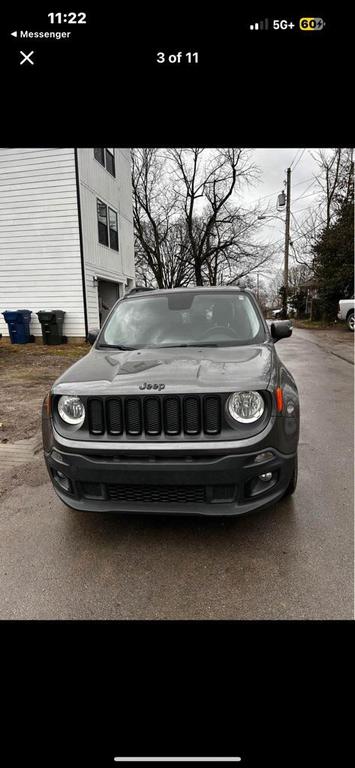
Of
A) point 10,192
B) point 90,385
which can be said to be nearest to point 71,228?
point 10,192

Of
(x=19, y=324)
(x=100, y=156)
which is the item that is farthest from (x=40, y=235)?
(x=100, y=156)

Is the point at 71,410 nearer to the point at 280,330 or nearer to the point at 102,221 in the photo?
the point at 280,330

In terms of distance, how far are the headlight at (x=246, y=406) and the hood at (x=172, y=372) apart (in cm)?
6

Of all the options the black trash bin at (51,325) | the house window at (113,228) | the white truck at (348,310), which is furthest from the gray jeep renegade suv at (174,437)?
the white truck at (348,310)

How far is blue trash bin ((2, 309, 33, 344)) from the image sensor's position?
12328mm

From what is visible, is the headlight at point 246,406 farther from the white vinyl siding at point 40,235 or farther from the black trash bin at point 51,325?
the white vinyl siding at point 40,235

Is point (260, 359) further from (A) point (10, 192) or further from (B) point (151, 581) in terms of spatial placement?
(A) point (10, 192)

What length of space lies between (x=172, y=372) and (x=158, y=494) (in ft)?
2.49

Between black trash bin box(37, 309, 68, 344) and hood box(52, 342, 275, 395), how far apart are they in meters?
9.84

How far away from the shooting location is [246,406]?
231 cm
